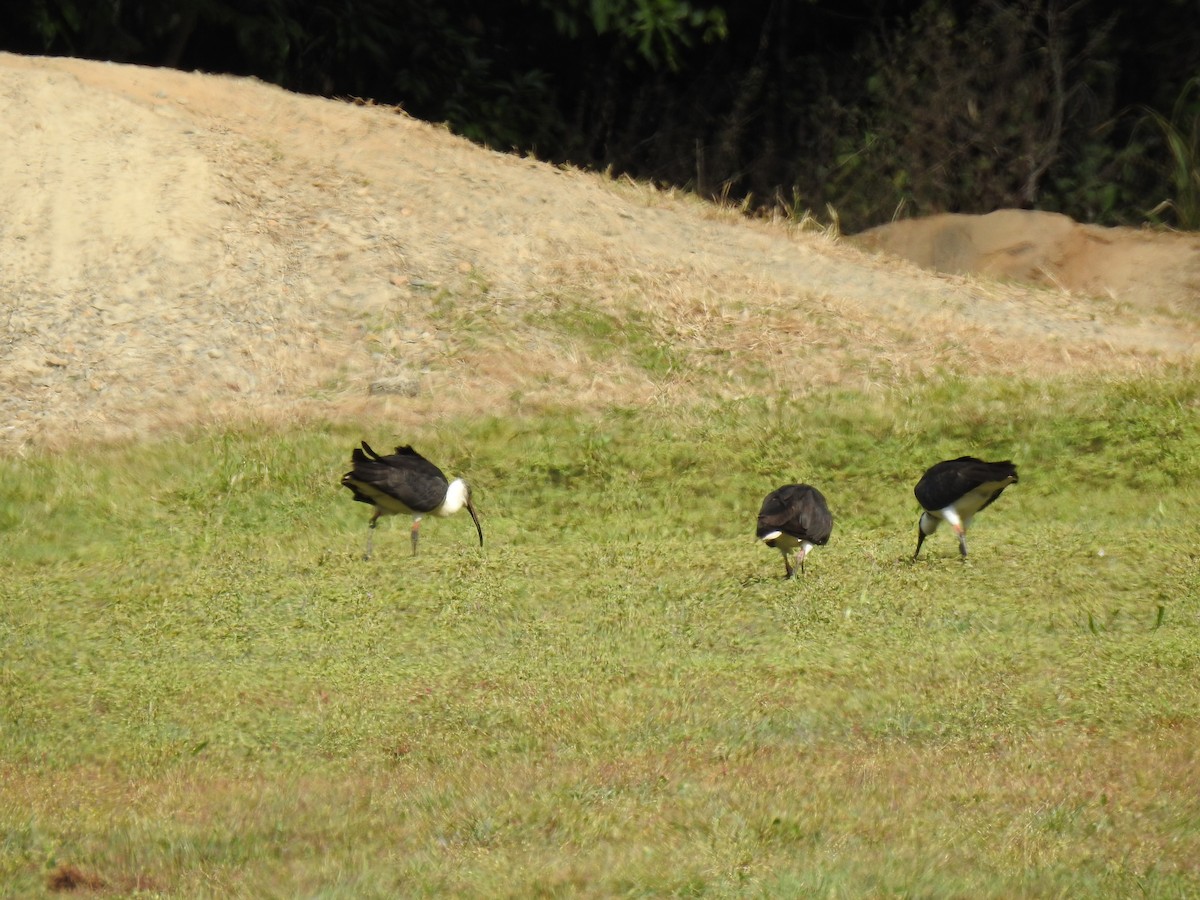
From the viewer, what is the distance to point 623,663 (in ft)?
27.5

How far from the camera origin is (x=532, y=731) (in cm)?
726

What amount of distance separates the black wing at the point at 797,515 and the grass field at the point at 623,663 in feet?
1.18

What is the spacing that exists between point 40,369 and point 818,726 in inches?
378

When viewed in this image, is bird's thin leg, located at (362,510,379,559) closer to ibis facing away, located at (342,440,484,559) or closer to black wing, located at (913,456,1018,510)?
ibis facing away, located at (342,440,484,559)

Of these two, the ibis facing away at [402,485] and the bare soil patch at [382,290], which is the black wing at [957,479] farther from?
the bare soil patch at [382,290]

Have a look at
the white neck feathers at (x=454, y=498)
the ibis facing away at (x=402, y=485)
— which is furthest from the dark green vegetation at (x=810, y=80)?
the ibis facing away at (x=402, y=485)

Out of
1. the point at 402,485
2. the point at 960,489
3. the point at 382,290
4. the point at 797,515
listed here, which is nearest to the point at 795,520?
the point at 797,515

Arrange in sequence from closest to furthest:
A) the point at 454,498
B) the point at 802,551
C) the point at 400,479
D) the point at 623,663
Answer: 1. the point at 623,663
2. the point at 802,551
3. the point at 400,479
4. the point at 454,498

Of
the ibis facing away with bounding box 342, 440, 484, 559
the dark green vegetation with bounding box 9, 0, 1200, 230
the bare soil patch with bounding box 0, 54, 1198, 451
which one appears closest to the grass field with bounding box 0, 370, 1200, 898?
the ibis facing away with bounding box 342, 440, 484, 559

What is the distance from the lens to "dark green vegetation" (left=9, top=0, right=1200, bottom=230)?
74.6 ft

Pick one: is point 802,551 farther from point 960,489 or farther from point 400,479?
point 400,479

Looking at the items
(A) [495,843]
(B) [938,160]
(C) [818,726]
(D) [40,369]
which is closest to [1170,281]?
(B) [938,160]

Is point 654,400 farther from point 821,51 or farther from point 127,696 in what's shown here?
point 821,51

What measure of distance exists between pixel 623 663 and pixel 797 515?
1.68 meters
